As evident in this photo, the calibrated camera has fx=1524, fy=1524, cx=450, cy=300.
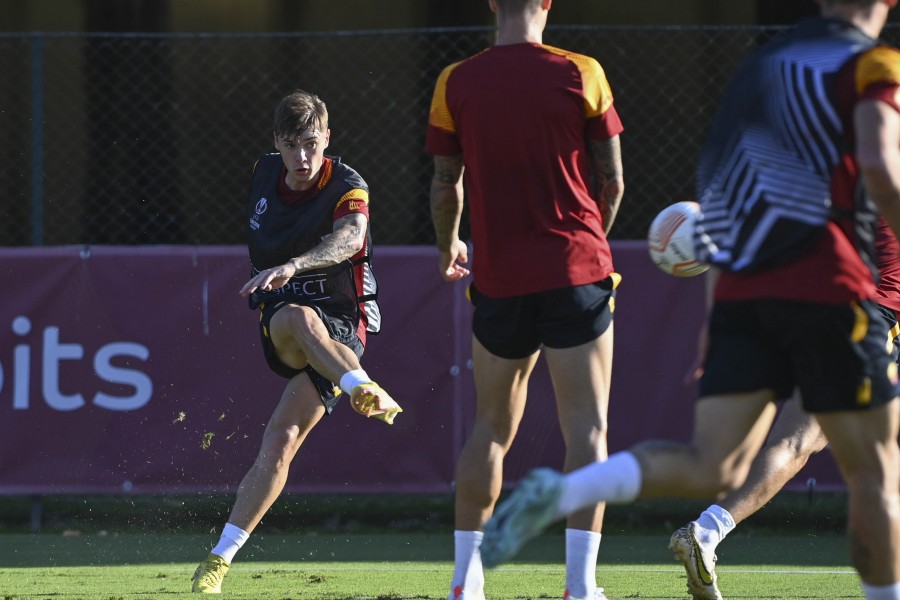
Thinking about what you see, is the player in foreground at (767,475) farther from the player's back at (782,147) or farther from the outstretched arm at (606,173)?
the player's back at (782,147)

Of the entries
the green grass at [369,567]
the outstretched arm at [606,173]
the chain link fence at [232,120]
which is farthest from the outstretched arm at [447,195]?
the chain link fence at [232,120]

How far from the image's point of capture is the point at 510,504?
13.0 feet

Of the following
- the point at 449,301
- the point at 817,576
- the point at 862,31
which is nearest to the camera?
the point at 862,31

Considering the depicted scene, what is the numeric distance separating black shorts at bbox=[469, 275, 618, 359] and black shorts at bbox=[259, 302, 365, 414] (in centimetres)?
141

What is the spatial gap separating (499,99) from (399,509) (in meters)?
4.92

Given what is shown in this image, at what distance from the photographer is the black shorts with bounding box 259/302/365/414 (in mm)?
6379

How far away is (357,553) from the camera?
8.04 meters

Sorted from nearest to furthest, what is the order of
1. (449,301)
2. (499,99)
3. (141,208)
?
(499,99)
(449,301)
(141,208)

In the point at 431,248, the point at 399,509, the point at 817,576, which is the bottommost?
the point at 399,509

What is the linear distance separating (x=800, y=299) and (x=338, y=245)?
2.76 m

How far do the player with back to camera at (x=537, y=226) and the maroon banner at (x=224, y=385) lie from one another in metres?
3.71

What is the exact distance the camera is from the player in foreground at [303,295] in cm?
617

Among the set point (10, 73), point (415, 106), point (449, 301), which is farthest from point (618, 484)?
point (10, 73)

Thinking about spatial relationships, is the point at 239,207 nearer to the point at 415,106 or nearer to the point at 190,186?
the point at 190,186
